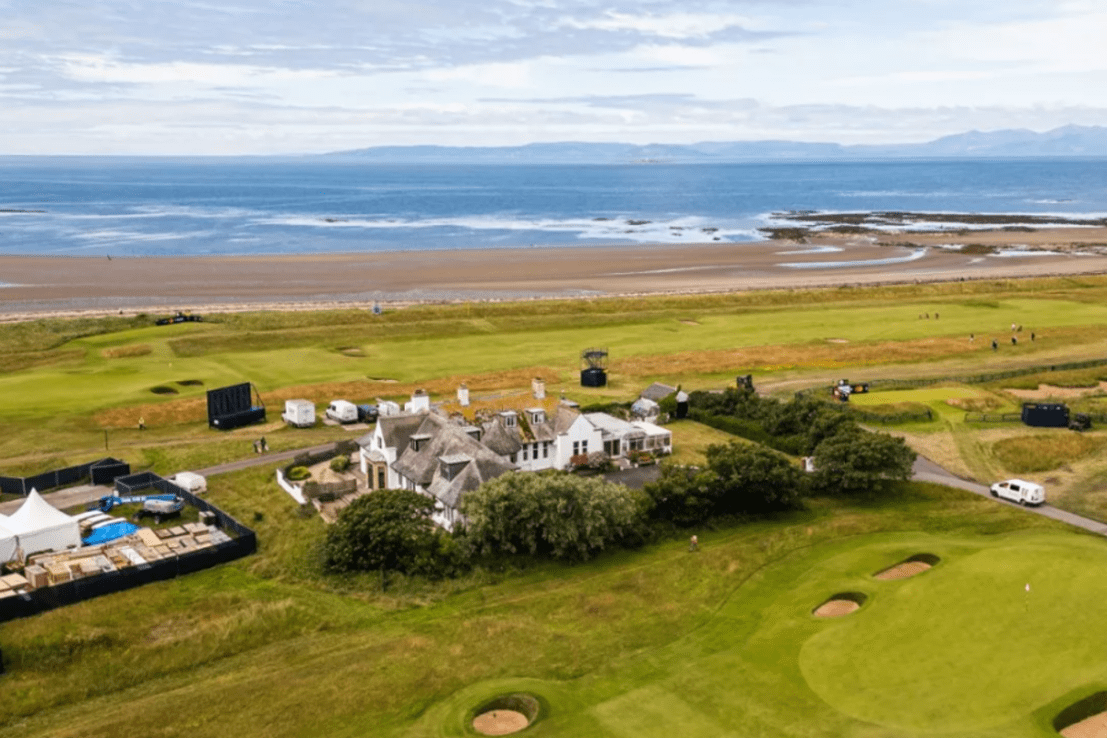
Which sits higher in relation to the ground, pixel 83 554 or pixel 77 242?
pixel 77 242

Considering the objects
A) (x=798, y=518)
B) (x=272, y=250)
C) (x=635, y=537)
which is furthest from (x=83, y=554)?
(x=272, y=250)

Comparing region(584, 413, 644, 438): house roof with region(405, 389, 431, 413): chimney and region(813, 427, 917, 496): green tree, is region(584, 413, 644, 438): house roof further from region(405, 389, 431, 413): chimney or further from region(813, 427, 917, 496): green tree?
region(813, 427, 917, 496): green tree

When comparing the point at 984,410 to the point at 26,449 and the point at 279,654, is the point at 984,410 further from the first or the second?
the point at 26,449

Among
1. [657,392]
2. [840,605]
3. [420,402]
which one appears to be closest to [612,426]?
[420,402]

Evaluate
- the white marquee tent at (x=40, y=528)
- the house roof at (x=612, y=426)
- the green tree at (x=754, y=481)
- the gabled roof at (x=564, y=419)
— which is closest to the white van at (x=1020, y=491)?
the green tree at (x=754, y=481)

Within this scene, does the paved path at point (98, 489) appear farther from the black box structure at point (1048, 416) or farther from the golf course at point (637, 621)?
the black box structure at point (1048, 416)

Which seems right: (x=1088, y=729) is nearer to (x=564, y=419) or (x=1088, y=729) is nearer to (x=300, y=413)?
(x=564, y=419)
